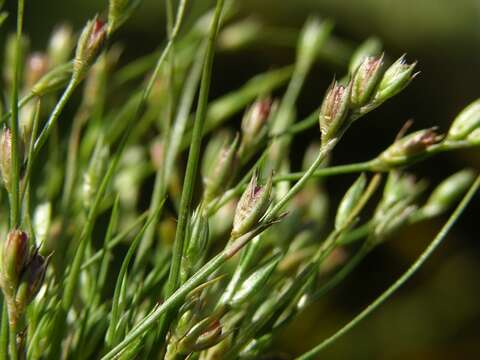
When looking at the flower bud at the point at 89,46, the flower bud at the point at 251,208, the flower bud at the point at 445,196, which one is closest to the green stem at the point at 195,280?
the flower bud at the point at 251,208

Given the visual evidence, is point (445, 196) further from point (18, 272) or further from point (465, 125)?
point (18, 272)

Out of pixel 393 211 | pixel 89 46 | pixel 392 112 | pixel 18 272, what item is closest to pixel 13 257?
pixel 18 272

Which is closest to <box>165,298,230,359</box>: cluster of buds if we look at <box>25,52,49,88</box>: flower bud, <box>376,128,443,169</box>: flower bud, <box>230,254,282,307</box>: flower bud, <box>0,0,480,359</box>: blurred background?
<box>230,254,282,307</box>: flower bud

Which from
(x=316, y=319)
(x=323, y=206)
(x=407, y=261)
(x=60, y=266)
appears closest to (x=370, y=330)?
(x=316, y=319)

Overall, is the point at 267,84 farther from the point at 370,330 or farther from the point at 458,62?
the point at 458,62

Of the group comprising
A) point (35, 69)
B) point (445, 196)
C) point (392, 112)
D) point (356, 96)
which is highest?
point (35, 69)
